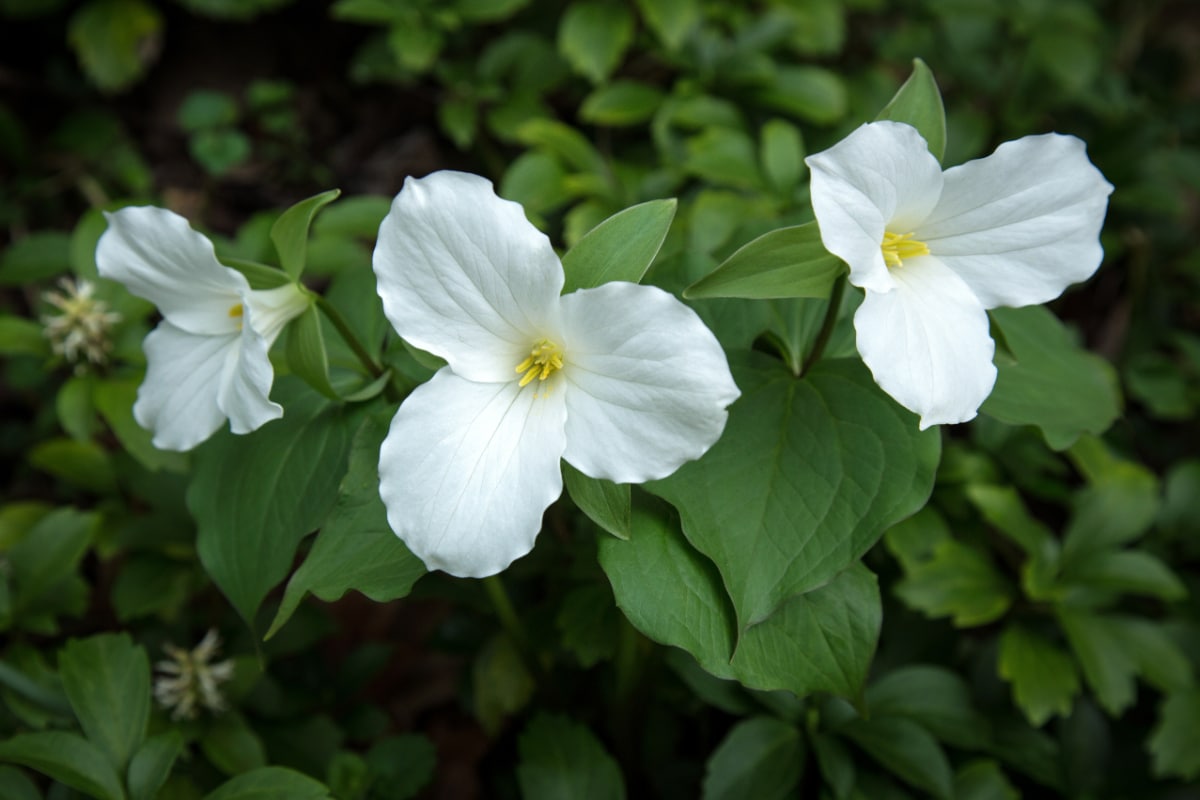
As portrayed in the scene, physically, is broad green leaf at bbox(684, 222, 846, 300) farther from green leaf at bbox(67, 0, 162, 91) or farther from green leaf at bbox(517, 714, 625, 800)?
green leaf at bbox(67, 0, 162, 91)

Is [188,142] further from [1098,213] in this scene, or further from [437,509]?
[1098,213]

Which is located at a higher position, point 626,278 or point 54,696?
point 626,278

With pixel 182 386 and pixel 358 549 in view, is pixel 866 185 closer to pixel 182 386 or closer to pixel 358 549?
pixel 358 549

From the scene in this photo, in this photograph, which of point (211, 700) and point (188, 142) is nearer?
point (211, 700)

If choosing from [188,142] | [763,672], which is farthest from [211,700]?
[188,142]

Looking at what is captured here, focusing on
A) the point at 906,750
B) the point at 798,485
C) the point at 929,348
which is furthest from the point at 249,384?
the point at 906,750

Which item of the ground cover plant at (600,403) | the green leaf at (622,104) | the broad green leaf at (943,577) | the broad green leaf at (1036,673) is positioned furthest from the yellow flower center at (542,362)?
the green leaf at (622,104)

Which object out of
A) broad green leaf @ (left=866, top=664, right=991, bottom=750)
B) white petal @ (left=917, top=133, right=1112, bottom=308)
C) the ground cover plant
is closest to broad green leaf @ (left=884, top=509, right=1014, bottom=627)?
the ground cover plant

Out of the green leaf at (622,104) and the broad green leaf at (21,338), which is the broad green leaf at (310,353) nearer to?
the broad green leaf at (21,338)
